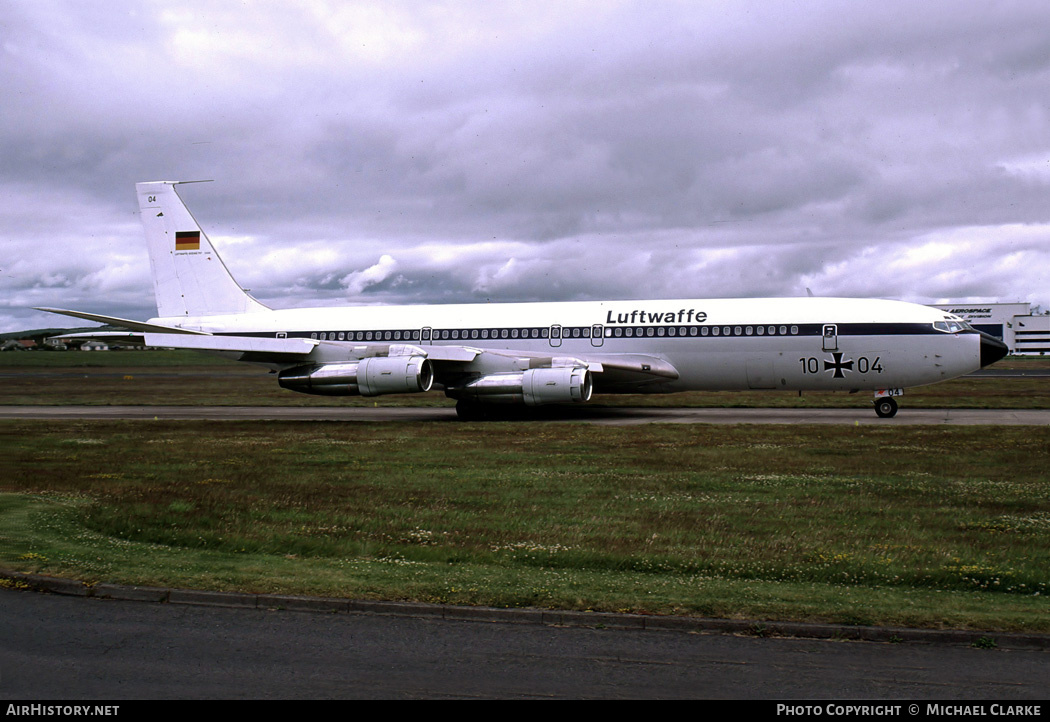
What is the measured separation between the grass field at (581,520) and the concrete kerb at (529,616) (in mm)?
235

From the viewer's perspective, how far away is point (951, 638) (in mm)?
6957

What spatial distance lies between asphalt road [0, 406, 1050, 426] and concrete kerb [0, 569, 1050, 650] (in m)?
18.7

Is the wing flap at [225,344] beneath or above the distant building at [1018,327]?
beneath

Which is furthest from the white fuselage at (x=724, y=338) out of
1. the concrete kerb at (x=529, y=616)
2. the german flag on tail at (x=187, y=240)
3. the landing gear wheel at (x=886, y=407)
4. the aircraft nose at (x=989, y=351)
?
the concrete kerb at (x=529, y=616)

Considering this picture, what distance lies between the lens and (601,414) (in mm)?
30328

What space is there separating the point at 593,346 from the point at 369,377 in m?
7.71

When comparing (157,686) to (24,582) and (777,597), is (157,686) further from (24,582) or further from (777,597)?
(777,597)

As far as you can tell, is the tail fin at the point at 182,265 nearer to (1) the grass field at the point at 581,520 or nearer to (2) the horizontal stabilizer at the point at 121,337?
(2) the horizontal stabilizer at the point at 121,337

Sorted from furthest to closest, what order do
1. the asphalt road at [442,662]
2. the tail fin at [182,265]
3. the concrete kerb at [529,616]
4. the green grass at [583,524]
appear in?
the tail fin at [182,265], the green grass at [583,524], the concrete kerb at [529,616], the asphalt road at [442,662]

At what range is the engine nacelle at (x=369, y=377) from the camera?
27.5 metres

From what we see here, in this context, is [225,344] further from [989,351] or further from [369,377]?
[989,351]

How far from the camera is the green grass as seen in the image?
27.3 feet

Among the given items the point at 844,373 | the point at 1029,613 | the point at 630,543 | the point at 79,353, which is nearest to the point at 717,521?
the point at 630,543

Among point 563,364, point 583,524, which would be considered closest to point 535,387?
point 563,364
